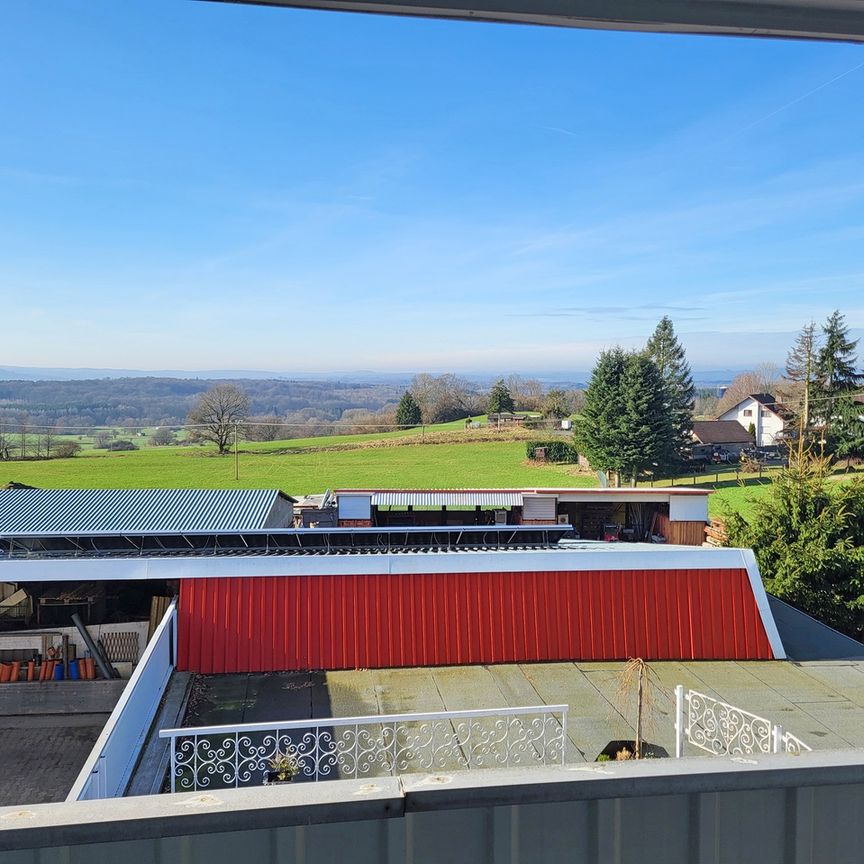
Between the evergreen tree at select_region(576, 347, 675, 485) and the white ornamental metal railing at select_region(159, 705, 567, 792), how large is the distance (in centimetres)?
3316

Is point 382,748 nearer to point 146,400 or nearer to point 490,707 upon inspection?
point 490,707

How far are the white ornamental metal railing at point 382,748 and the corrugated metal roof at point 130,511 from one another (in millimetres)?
4021

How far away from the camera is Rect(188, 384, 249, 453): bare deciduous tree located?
50969mm

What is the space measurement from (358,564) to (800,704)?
16.2ft

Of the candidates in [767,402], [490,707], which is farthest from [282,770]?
[767,402]

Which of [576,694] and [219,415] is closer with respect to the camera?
[576,694]

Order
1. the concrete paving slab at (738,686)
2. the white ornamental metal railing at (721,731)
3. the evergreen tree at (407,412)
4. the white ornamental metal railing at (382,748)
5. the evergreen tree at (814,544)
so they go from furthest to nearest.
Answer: the evergreen tree at (407,412) → the evergreen tree at (814,544) → the concrete paving slab at (738,686) → the white ornamental metal railing at (721,731) → the white ornamental metal railing at (382,748)

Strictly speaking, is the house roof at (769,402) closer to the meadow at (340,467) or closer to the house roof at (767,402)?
the house roof at (767,402)

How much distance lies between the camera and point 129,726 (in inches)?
227

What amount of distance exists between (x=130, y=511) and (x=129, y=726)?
20.8 ft

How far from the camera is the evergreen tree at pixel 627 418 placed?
38.5 meters

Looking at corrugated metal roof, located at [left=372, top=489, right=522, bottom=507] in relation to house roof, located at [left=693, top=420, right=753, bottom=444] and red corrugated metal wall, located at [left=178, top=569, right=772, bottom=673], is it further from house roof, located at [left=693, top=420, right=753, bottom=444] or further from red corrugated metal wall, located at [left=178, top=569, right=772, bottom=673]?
house roof, located at [left=693, top=420, right=753, bottom=444]

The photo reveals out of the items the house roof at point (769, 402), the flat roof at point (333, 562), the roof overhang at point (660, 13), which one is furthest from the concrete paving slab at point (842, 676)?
the house roof at point (769, 402)

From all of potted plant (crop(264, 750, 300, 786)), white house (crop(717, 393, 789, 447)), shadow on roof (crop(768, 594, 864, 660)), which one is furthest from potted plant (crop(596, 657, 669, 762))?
white house (crop(717, 393, 789, 447))
